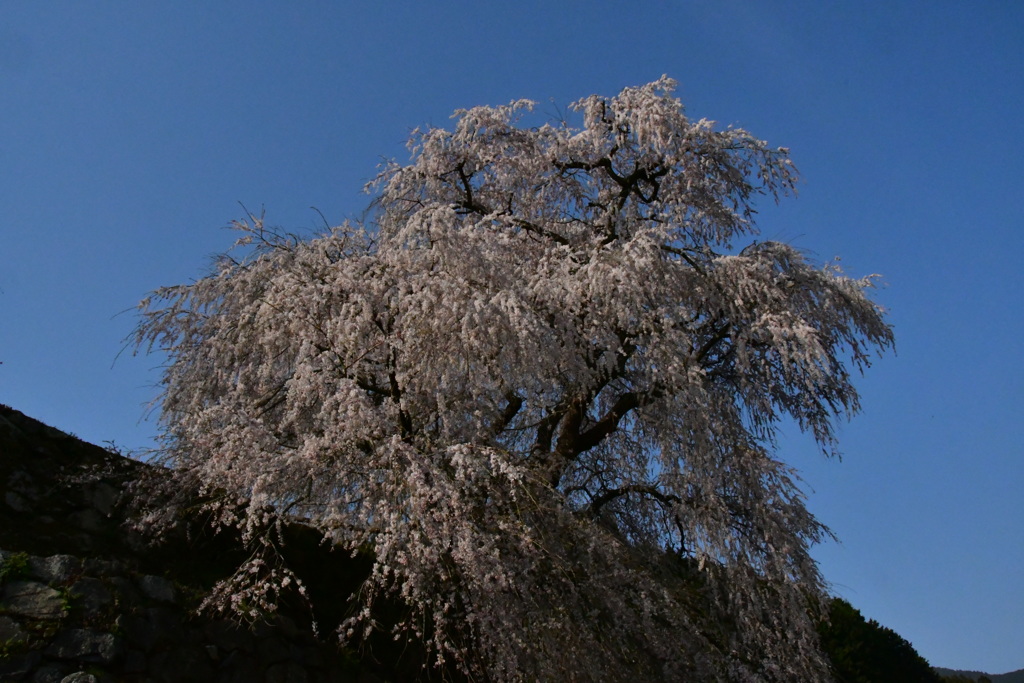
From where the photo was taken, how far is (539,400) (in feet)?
28.1

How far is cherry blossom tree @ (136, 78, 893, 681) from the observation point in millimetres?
6477

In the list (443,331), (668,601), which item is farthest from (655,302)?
(668,601)

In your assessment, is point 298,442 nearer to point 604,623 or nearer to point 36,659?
point 36,659

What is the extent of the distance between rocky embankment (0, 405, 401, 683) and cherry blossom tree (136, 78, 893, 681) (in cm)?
33

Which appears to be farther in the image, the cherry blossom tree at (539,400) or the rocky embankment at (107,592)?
the cherry blossom tree at (539,400)

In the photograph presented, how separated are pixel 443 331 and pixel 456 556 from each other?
2328 millimetres

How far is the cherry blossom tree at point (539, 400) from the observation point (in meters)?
6.48

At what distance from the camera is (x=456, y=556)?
591cm

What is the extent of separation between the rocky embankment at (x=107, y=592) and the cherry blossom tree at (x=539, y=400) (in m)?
0.33

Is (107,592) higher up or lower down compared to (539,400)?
lower down

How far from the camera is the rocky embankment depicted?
5348 millimetres

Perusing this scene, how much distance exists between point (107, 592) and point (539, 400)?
4.51 metres

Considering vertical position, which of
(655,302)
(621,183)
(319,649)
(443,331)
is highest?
(621,183)

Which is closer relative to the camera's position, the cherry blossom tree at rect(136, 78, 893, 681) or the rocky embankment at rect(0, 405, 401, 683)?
the rocky embankment at rect(0, 405, 401, 683)
